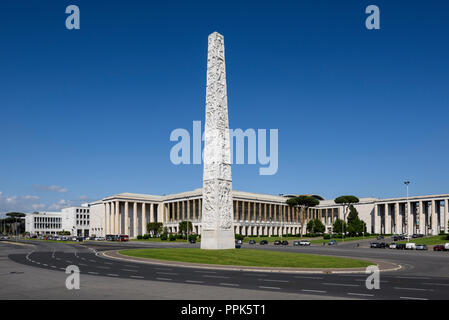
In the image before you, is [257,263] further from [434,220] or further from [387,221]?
[387,221]

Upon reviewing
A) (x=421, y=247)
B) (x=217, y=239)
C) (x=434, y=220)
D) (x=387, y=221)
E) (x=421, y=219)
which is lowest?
(x=387, y=221)

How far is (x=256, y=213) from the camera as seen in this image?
14925 centimetres

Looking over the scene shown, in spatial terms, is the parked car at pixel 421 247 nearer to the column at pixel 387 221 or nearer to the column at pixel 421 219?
the column at pixel 421 219

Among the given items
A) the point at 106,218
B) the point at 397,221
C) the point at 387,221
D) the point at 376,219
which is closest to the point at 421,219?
the point at 397,221

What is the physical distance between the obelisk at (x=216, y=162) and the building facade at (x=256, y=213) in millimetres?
85210

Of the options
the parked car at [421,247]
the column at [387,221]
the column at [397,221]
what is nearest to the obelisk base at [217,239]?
the parked car at [421,247]

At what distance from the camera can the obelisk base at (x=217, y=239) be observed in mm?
48562

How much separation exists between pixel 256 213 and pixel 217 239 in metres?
102

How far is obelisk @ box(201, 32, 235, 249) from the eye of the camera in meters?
49.1

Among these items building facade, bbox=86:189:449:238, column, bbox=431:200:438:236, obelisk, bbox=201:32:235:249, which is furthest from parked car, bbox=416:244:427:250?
column, bbox=431:200:438:236
